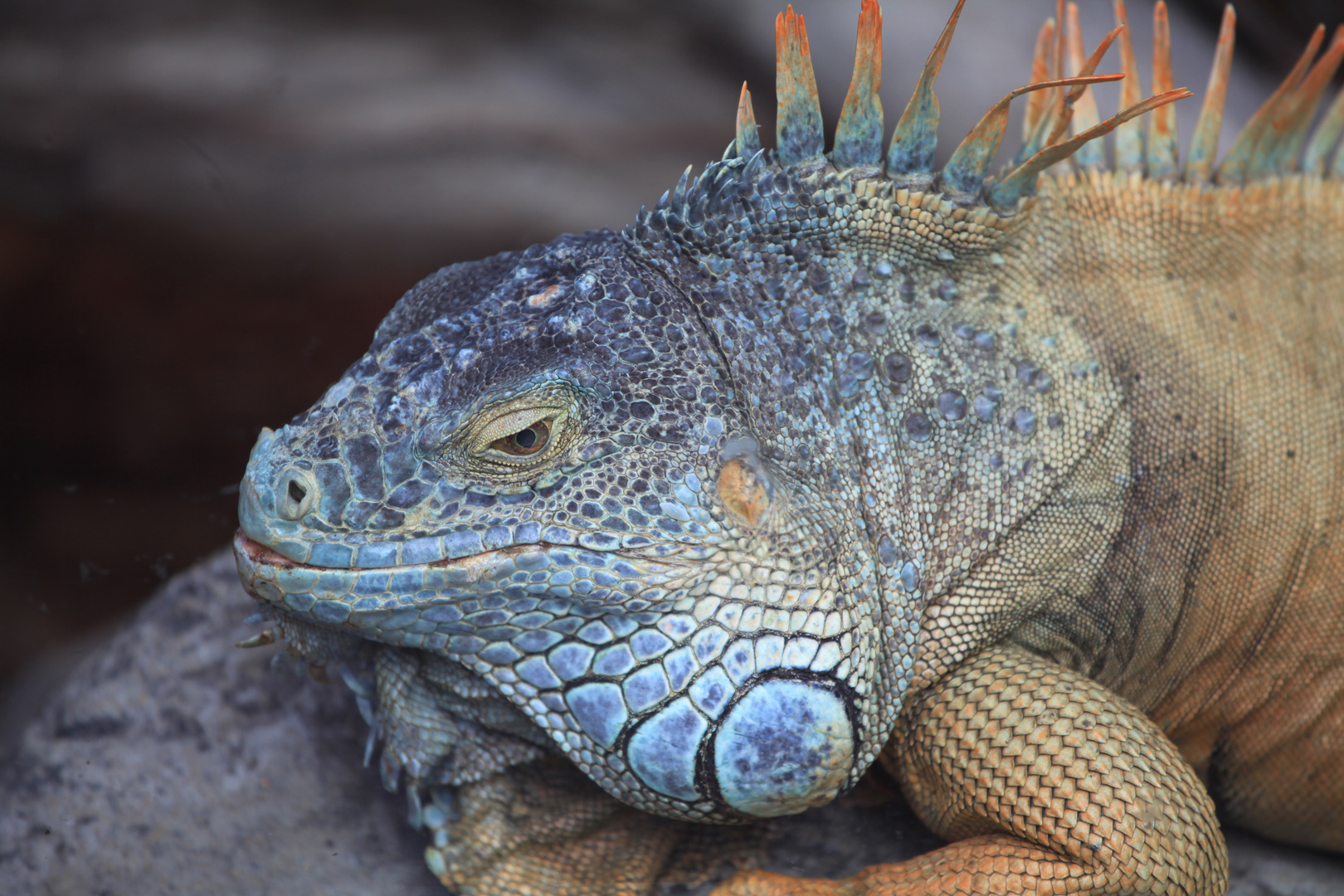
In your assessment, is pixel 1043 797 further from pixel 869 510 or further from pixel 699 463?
pixel 699 463

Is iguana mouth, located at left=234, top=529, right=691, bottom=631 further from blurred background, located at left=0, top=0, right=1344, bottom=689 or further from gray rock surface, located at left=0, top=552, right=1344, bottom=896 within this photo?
blurred background, located at left=0, top=0, right=1344, bottom=689

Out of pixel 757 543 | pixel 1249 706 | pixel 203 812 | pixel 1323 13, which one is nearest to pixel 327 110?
pixel 203 812

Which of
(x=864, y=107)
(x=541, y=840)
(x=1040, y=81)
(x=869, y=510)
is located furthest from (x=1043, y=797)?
(x=1040, y=81)

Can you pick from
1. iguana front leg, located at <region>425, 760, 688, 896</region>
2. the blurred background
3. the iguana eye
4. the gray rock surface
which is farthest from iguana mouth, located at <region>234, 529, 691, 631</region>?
the blurred background

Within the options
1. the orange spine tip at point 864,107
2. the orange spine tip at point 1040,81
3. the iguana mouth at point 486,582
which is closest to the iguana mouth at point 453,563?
the iguana mouth at point 486,582

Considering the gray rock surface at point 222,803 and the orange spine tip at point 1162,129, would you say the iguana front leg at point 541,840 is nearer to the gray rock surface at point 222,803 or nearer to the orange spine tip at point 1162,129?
the gray rock surface at point 222,803

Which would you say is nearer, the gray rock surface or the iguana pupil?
the iguana pupil
